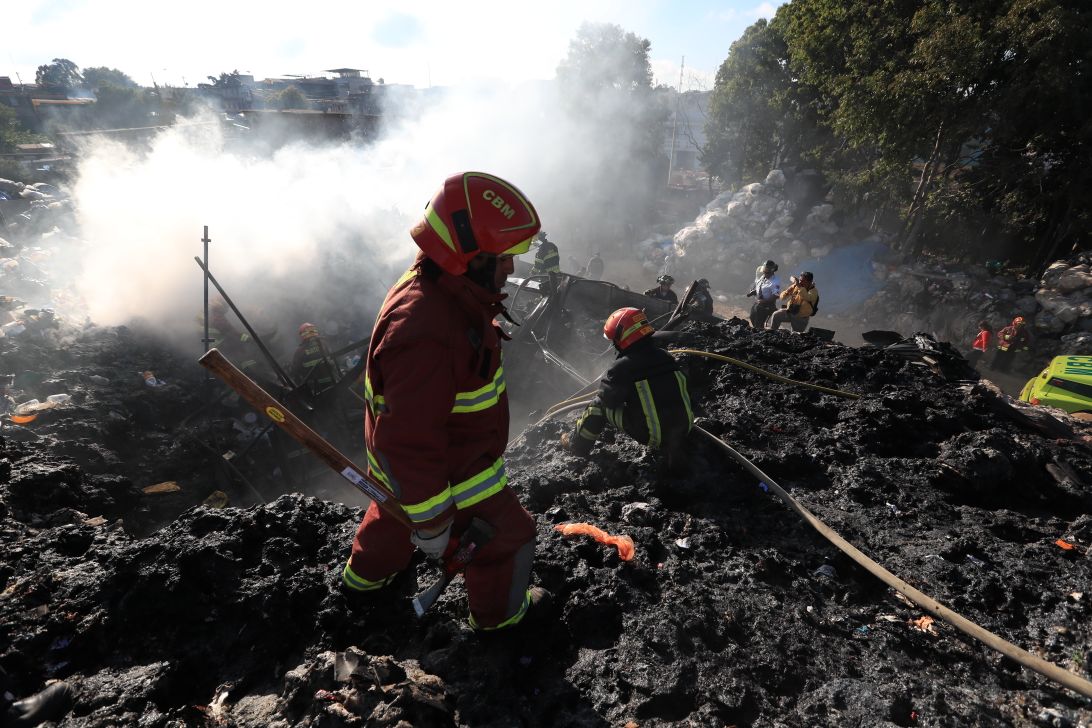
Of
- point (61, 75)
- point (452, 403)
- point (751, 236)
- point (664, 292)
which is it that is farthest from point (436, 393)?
point (61, 75)

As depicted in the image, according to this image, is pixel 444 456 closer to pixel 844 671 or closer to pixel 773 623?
pixel 773 623

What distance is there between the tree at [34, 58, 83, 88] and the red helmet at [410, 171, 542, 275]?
6576 cm

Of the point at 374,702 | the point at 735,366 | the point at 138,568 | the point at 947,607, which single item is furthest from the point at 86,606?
the point at 735,366

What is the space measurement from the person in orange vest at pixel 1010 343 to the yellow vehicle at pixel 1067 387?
13.4 ft

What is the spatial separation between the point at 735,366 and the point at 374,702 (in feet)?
13.9

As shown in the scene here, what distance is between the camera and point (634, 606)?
243 centimetres

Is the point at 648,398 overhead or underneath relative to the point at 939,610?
overhead

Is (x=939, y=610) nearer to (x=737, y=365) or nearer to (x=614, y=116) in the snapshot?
(x=737, y=365)

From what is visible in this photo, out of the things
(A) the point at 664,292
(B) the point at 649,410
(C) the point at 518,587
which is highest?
(A) the point at 664,292

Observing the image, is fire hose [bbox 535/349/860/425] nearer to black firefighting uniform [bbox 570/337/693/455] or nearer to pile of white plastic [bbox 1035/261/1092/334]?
black firefighting uniform [bbox 570/337/693/455]

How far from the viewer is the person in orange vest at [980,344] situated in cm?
1061

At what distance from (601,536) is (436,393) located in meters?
1.55

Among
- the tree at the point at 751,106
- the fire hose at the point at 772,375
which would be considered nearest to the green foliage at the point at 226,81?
the tree at the point at 751,106

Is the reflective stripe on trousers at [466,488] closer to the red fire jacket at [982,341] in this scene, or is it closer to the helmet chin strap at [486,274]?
the helmet chin strap at [486,274]
